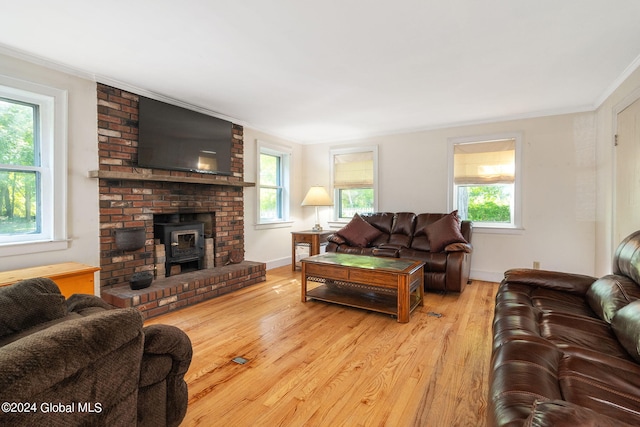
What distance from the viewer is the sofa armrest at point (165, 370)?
1.13 metres

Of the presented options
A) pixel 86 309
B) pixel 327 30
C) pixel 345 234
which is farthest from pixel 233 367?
pixel 345 234

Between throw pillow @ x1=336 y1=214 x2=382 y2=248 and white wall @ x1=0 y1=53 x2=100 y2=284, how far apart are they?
297 centimetres

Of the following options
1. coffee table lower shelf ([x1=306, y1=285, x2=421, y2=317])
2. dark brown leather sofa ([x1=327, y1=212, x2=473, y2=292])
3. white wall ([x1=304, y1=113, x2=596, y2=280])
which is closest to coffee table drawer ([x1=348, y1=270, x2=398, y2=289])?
coffee table lower shelf ([x1=306, y1=285, x2=421, y2=317])

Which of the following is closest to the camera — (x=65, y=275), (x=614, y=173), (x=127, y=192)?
(x=65, y=275)

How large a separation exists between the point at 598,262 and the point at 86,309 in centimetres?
495

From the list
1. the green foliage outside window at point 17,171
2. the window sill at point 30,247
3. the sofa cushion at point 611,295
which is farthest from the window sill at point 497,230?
the green foliage outside window at point 17,171

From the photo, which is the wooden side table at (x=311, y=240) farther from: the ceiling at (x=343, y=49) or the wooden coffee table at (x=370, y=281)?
the ceiling at (x=343, y=49)

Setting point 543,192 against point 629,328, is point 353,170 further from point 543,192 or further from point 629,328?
point 629,328

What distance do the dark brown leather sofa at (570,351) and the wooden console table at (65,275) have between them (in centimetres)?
282

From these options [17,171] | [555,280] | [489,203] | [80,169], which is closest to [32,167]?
[17,171]

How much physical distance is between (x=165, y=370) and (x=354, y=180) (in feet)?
15.1

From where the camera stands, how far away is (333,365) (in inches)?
82.9

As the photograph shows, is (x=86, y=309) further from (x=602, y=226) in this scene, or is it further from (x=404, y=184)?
(x=602, y=226)

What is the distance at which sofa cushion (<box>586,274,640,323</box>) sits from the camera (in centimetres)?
167
